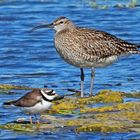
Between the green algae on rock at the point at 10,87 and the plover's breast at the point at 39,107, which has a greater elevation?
the plover's breast at the point at 39,107

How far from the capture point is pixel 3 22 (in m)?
28.6

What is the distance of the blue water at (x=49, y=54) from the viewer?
1727 cm

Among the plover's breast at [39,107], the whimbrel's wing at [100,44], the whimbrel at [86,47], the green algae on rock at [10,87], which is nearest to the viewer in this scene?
the plover's breast at [39,107]

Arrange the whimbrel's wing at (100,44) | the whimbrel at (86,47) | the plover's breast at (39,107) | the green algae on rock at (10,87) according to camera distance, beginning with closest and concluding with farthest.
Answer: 1. the plover's breast at (39,107)
2. the whimbrel at (86,47)
3. the whimbrel's wing at (100,44)
4. the green algae on rock at (10,87)

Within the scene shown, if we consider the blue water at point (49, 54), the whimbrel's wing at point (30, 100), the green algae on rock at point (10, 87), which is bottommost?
the blue water at point (49, 54)

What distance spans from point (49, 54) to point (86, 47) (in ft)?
19.7

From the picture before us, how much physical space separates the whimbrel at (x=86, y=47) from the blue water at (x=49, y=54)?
2.82 ft

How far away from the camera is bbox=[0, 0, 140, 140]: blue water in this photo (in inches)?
680

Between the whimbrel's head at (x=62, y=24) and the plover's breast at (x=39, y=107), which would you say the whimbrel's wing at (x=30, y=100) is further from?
the whimbrel's head at (x=62, y=24)

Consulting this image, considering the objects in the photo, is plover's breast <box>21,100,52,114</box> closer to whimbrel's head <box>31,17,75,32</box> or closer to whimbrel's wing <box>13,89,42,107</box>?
whimbrel's wing <box>13,89,42,107</box>

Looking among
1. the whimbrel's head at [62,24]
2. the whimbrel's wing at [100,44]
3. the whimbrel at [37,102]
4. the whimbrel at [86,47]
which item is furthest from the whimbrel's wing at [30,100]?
the whimbrel's head at [62,24]

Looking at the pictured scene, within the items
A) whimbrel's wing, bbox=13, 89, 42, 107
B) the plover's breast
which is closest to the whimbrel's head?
whimbrel's wing, bbox=13, 89, 42, 107

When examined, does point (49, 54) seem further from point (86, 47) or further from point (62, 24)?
point (86, 47)

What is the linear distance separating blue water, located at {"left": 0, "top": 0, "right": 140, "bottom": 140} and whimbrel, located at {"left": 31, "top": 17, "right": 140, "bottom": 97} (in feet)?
2.82
